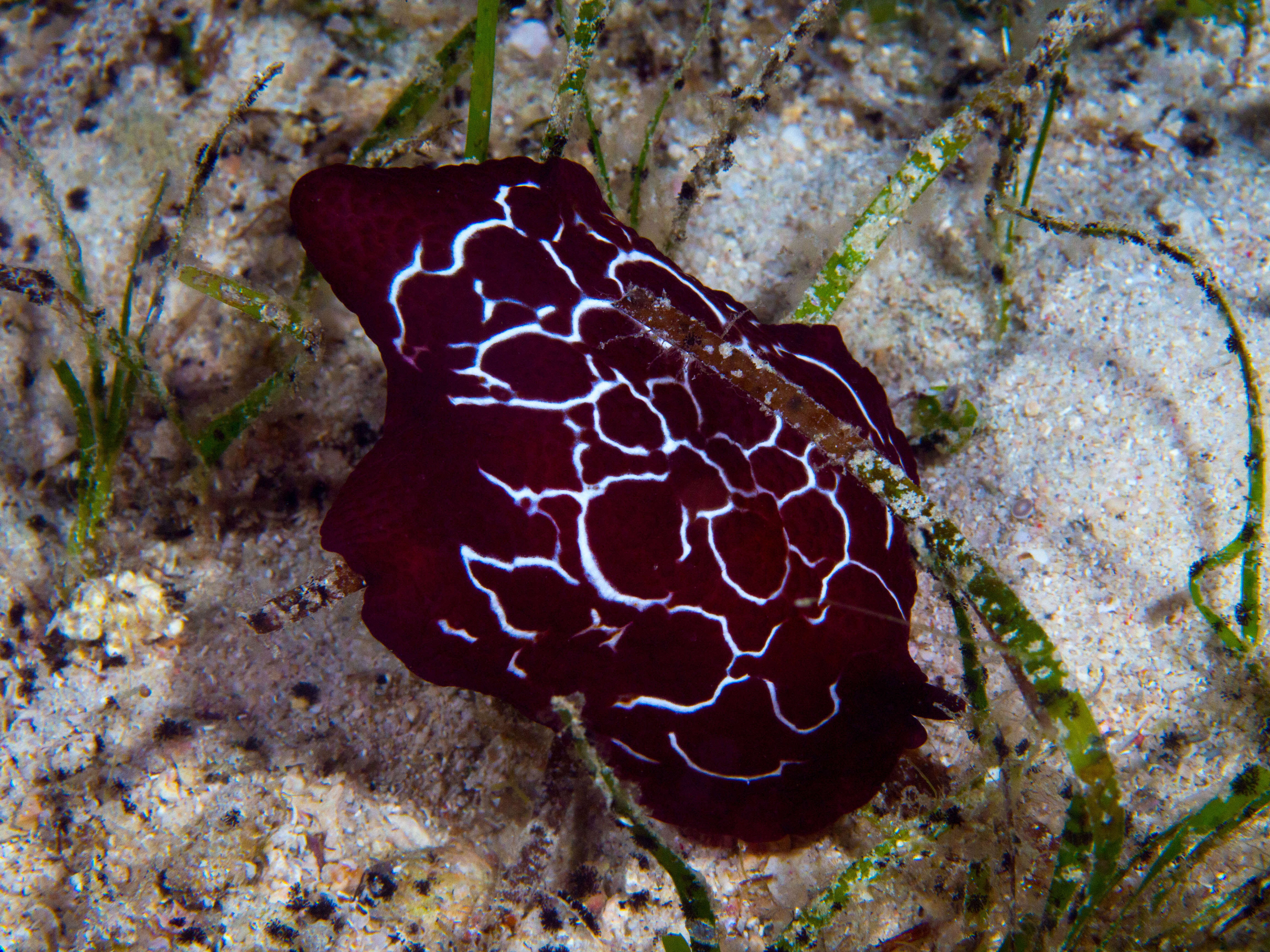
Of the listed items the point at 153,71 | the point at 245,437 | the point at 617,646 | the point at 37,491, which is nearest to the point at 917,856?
the point at 617,646

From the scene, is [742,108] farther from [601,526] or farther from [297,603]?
[297,603]

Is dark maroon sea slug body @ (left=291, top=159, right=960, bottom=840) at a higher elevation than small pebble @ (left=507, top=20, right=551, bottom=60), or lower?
lower

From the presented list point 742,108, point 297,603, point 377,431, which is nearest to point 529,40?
point 742,108

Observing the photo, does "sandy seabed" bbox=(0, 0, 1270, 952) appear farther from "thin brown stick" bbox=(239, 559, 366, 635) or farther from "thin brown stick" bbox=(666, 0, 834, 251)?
"thin brown stick" bbox=(239, 559, 366, 635)

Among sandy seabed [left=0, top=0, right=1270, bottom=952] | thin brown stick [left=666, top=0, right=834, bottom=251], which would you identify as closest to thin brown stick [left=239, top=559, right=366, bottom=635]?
sandy seabed [left=0, top=0, right=1270, bottom=952]

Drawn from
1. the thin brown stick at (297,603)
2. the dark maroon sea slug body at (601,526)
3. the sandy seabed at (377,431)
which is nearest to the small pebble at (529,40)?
the sandy seabed at (377,431)

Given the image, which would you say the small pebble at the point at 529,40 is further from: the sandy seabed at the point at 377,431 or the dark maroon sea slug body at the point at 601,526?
the dark maroon sea slug body at the point at 601,526

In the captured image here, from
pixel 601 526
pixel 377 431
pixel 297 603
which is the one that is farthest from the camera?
pixel 377 431
